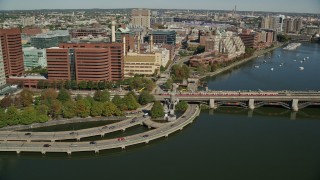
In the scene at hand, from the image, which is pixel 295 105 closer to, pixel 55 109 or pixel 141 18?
pixel 55 109

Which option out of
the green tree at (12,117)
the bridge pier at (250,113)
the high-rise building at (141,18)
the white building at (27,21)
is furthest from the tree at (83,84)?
the white building at (27,21)

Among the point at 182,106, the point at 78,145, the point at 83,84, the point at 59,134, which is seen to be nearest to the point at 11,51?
the point at 83,84

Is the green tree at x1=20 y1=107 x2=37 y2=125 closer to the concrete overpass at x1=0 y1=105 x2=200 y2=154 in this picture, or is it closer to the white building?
the concrete overpass at x1=0 y1=105 x2=200 y2=154

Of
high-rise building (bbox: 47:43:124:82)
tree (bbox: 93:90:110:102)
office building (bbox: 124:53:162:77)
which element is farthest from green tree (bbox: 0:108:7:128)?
office building (bbox: 124:53:162:77)

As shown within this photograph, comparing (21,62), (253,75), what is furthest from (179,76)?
(21,62)

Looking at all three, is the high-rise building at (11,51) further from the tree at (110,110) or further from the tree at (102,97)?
the tree at (110,110)

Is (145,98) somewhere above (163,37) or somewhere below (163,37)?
below
